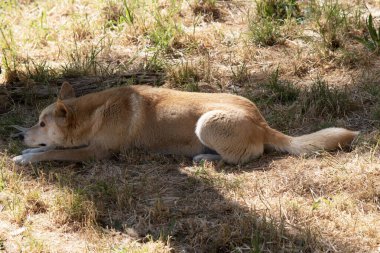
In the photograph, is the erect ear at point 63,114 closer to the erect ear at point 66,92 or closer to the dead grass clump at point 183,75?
the erect ear at point 66,92

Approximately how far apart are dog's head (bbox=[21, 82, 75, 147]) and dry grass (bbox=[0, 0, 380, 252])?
9.0 inches

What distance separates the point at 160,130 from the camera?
19.5 ft

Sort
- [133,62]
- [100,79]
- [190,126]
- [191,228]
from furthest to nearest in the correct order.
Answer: [133,62], [100,79], [190,126], [191,228]

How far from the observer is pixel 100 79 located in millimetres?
7328

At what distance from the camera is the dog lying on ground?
570 centimetres

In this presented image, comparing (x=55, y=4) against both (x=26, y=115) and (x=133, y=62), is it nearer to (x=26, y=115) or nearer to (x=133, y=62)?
(x=133, y=62)

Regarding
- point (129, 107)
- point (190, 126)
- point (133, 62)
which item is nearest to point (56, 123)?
point (129, 107)

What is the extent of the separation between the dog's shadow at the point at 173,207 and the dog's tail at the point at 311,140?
0.21 meters

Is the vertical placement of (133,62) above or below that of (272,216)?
above

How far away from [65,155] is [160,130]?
919 millimetres

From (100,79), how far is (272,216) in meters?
3.36

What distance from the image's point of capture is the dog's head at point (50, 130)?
19.7 feet

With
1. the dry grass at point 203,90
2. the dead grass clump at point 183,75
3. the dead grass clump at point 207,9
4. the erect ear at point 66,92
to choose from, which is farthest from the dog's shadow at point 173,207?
the dead grass clump at point 207,9

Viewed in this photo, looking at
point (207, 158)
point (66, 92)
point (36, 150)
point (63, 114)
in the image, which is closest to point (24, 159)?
Result: point (36, 150)
